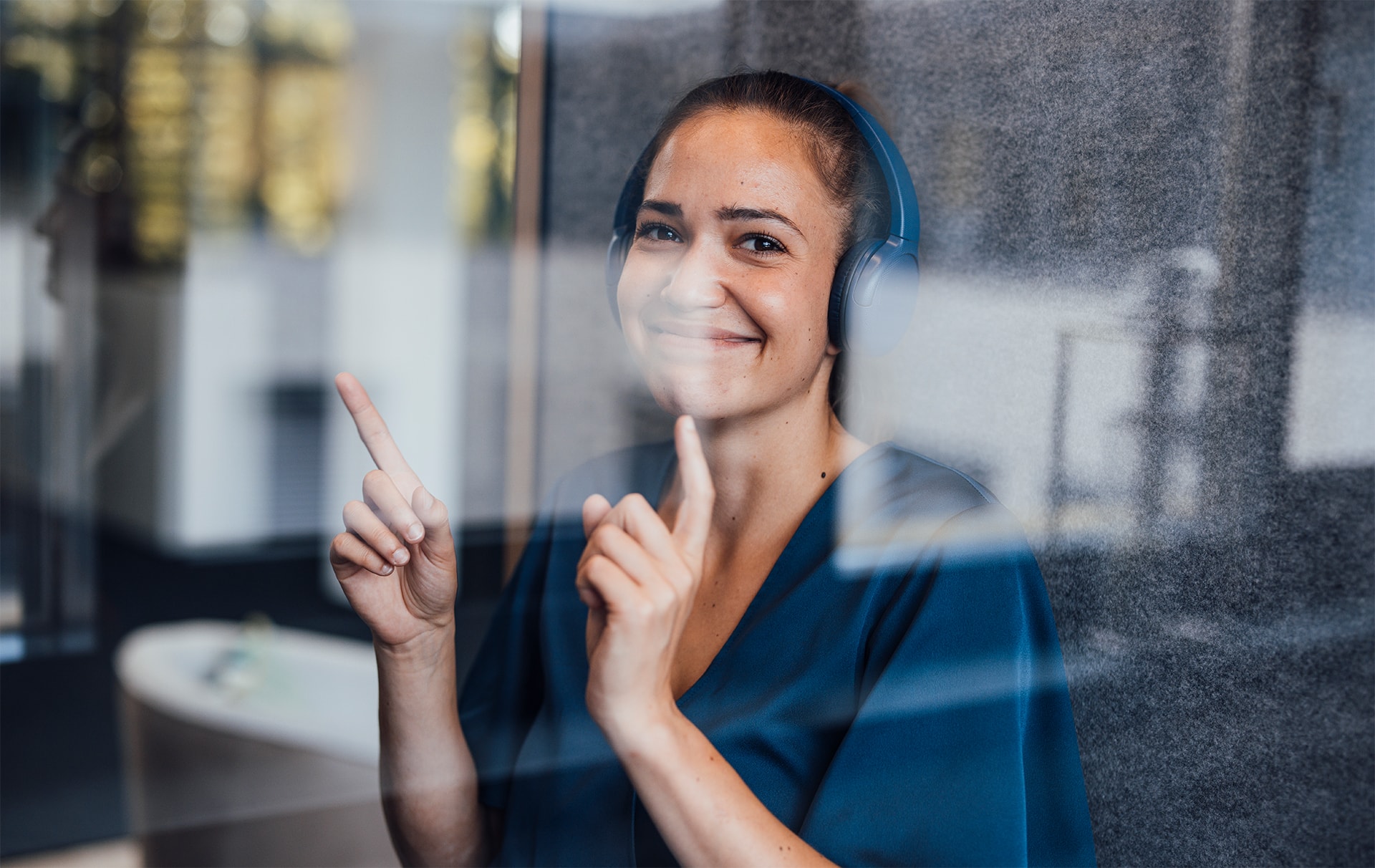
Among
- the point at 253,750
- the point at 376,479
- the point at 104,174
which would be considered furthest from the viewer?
the point at 104,174

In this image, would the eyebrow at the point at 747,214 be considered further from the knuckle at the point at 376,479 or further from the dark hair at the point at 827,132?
the knuckle at the point at 376,479

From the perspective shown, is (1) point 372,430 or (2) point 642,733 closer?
(2) point 642,733

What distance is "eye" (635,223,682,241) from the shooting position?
2.14ft

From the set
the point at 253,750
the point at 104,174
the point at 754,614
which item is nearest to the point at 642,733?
the point at 754,614

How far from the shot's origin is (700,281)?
625 millimetres

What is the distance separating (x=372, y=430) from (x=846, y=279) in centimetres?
30

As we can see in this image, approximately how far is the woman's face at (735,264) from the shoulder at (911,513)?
8cm

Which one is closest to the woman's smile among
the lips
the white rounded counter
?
the lips

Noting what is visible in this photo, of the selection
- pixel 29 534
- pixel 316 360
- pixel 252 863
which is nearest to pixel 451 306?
pixel 316 360

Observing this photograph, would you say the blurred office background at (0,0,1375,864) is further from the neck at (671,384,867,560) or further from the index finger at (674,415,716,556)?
the index finger at (674,415,716,556)

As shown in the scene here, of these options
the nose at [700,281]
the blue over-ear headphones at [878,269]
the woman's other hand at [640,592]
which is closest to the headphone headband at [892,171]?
the blue over-ear headphones at [878,269]

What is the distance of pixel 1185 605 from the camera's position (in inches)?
24.4

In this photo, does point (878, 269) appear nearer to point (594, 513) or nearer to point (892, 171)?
point (892, 171)

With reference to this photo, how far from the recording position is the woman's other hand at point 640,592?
49 centimetres
